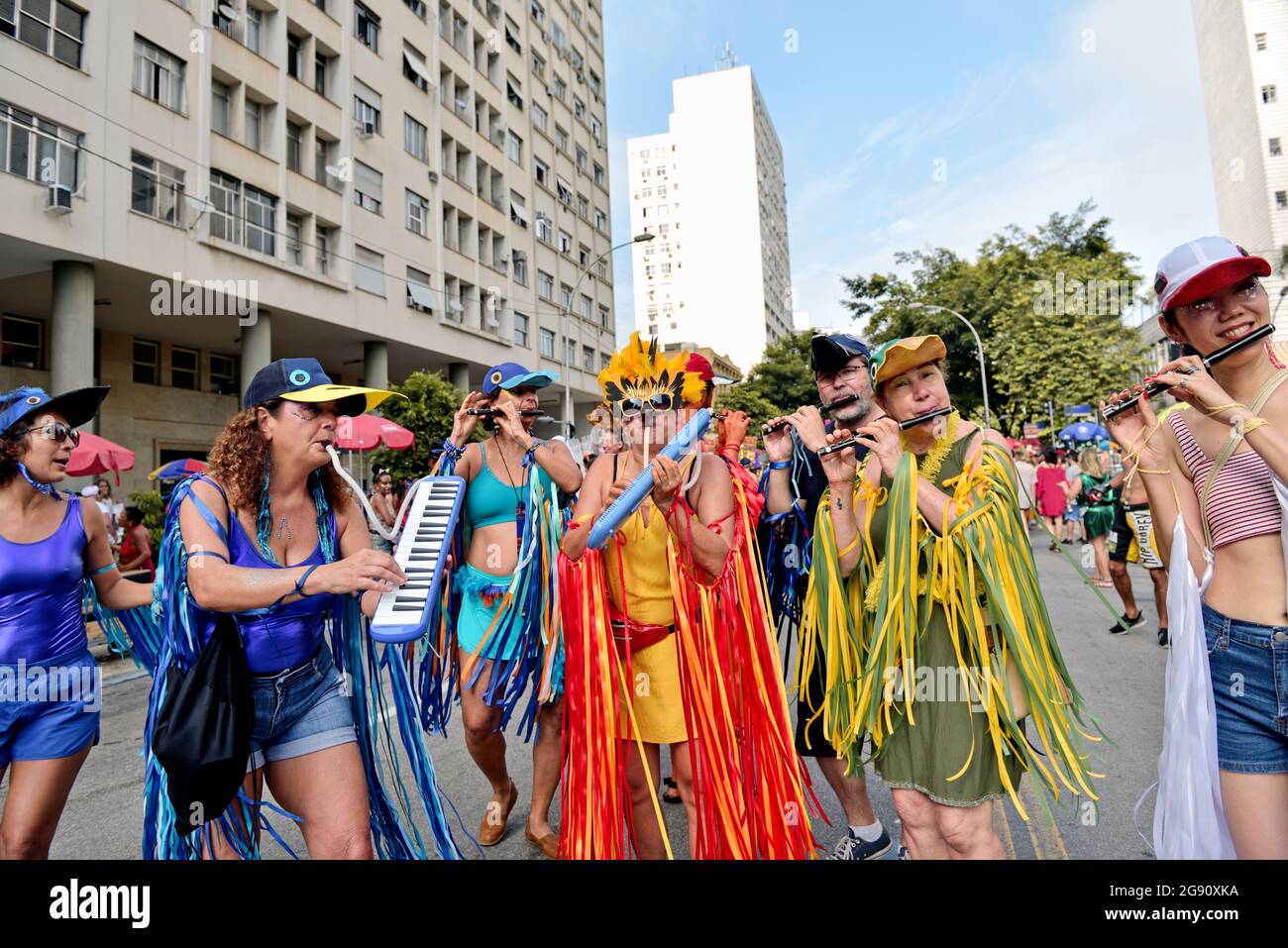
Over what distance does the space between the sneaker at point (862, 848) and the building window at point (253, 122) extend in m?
19.4

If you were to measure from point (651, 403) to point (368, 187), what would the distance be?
849 inches

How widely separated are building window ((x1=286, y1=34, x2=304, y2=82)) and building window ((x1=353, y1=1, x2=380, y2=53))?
7.14ft

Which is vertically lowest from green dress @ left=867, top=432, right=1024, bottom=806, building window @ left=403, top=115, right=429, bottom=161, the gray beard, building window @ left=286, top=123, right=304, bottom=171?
green dress @ left=867, top=432, right=1024, bottom=806

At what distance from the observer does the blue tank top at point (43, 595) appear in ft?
7.91

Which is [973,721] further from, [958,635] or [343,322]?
[343,322]

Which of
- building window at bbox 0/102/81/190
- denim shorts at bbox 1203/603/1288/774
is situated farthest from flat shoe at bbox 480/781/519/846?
building window at bbox 0/102/81/190

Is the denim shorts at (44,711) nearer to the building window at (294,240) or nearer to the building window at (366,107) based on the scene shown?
the building window at (294,240)

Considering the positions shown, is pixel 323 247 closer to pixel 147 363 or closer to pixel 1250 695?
pixel 147 363

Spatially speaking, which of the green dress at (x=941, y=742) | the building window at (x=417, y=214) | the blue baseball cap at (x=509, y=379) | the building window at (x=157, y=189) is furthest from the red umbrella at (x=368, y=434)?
the building window at (x=417, y=214)

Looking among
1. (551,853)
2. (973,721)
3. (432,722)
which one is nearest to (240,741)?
(551,853)

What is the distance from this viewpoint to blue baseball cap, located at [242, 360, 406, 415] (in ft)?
7.16

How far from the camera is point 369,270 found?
20516mm

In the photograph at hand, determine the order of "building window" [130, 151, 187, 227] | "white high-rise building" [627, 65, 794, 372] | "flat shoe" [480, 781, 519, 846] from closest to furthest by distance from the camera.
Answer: "flat shoe" [480, 781, 519, 846] → "building window" [130, 151, 187, 227] → "white high-rise building" [627, 65, 794, 372]

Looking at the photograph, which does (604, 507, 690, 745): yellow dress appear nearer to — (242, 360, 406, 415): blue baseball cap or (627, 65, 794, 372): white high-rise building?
(242, 360, 406, 415): blue baseball cap
